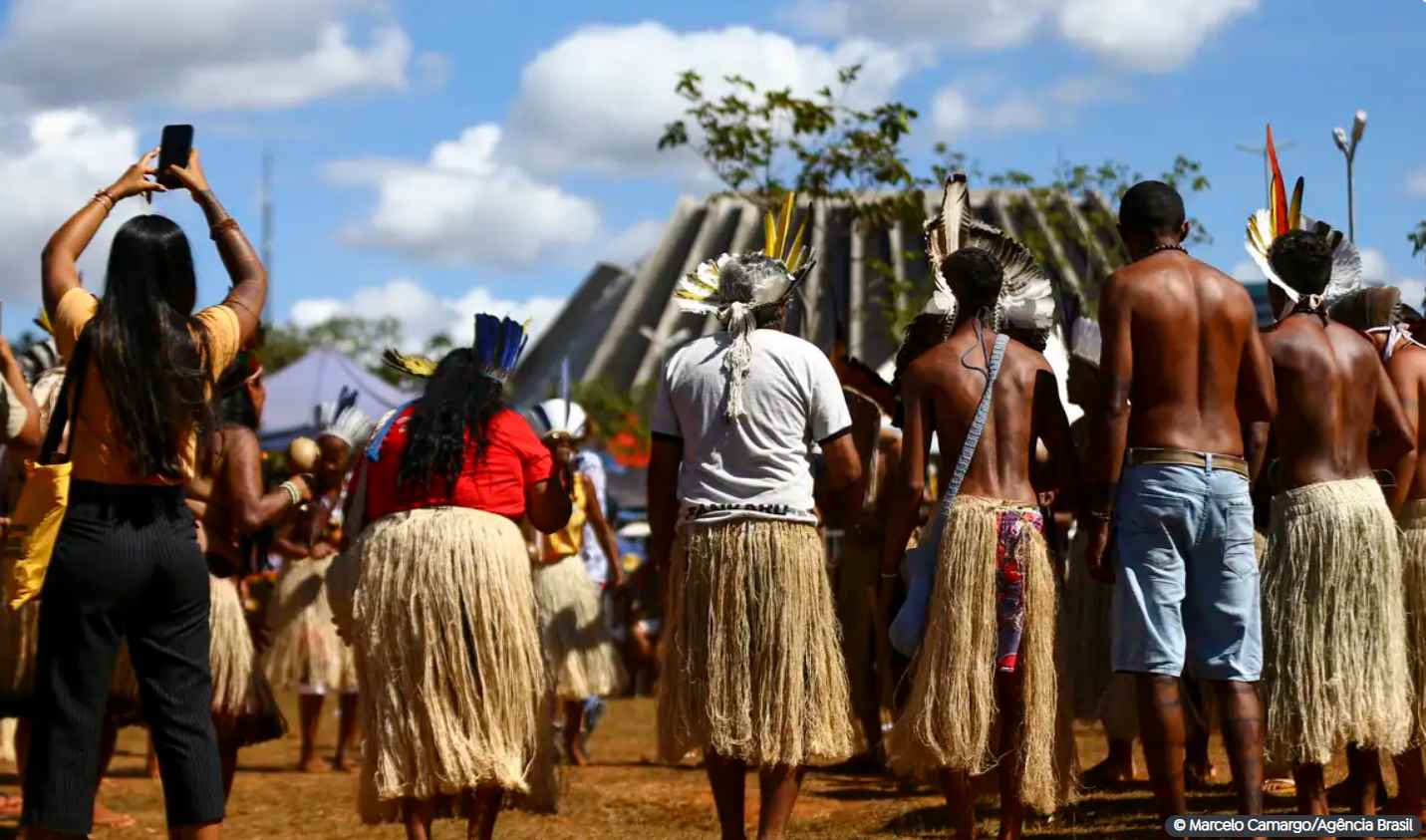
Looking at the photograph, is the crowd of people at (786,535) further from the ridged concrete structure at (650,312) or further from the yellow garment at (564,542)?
the ridged concrete structure at (650,312)

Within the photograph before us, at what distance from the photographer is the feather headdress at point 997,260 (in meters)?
6.49

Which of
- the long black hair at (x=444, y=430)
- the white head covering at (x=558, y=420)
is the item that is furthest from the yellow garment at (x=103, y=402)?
the white head covering at (x=558, y=420)

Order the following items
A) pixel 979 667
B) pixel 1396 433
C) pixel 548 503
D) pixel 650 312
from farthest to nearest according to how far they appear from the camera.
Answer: pixel 650 312
pixel 548 503
pixel 1396 433
pixel 979 667

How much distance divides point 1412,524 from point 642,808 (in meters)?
3.70

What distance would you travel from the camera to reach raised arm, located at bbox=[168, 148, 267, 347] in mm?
5039

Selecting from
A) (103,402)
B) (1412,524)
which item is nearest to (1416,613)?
(1412,524)

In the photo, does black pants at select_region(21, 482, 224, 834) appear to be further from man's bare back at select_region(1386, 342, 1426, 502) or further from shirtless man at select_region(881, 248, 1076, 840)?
man's bare back at select_region(1386, 342, 1426, 502)

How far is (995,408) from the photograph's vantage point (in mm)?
5930

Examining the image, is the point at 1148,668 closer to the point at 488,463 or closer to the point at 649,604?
the point at 488,463

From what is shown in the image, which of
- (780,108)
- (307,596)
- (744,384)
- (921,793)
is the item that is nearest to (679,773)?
(921,793)

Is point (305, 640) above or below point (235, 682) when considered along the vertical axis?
above

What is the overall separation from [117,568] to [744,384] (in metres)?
2.19

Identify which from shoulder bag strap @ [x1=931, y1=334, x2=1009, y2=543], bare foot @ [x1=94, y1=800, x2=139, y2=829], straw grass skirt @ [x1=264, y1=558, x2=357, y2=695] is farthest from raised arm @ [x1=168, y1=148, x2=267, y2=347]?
straw grass skirt @ [x1=264, y1=558, x2=357, y2=695]

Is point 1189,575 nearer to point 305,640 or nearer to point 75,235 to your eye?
point 75,235
